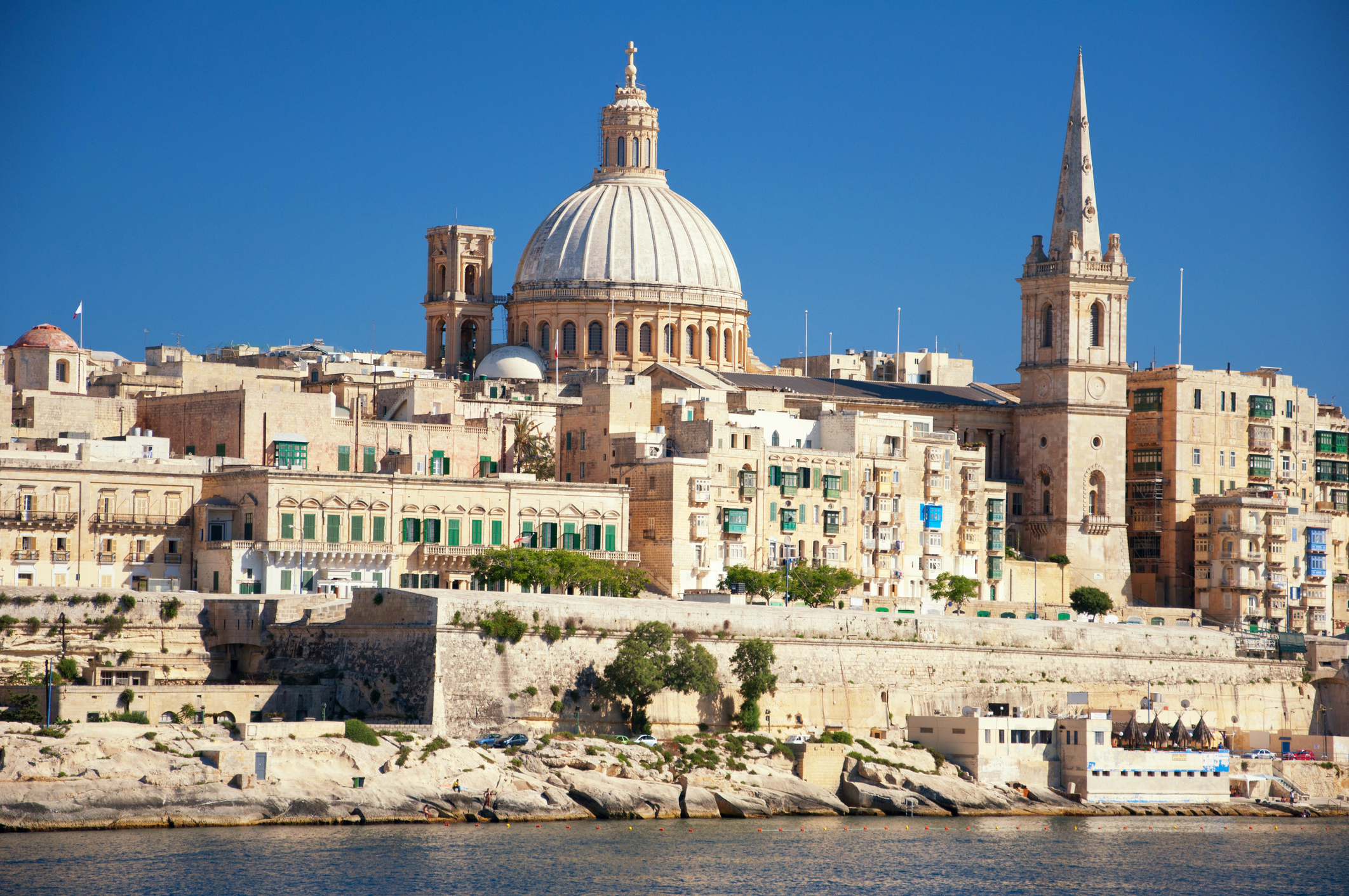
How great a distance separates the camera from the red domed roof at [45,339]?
263ft

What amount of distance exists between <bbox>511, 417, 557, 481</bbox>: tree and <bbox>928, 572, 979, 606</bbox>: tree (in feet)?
39.5

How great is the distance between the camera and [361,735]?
55.9 meters

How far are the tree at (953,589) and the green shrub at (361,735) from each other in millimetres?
25112

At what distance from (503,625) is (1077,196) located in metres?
33.8

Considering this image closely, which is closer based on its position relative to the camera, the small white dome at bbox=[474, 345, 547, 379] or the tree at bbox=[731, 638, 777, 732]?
the tree at bbox=[731, 638, 777, 732]

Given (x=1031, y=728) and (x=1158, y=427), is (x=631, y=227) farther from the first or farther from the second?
(x=1031, y=728)

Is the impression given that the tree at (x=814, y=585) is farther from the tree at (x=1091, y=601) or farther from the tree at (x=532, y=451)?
the tree at (x=1091, y=601)

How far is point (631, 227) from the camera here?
92.2 metres

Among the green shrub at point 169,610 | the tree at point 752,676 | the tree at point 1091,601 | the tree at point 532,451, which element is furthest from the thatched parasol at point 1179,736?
the green shrub at point 169,610

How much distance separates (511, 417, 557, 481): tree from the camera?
76.1m

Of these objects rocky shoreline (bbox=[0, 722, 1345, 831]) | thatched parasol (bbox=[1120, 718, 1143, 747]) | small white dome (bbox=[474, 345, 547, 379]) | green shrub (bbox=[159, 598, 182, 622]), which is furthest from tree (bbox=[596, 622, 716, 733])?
small white dome (bbox=[474, 345, 547, 379])

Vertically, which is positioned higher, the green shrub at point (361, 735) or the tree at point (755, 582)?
the tree at point (755, 582)

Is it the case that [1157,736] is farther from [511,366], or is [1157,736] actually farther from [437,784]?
[511,366]

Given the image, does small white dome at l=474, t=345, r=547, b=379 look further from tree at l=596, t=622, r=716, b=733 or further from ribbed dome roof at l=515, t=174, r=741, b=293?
tree at l=596, t=622, r=716, b=733
